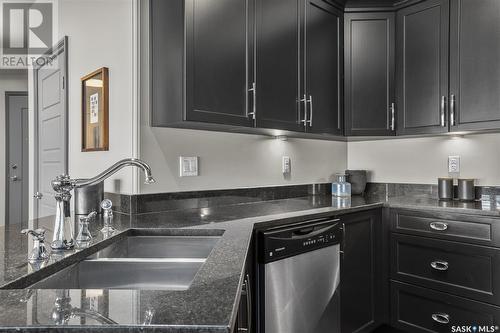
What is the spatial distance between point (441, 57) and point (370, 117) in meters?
0.59

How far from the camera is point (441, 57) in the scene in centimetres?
236

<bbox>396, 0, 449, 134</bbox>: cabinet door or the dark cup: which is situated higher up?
<bbox>396, 0, 449, 134</bbox>: cabinet door

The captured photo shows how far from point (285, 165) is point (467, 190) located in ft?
4.12

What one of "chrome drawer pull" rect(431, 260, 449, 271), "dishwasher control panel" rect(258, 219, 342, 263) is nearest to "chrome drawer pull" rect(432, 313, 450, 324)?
"chrome drawer pull" rect(431, 260, 449, 271)

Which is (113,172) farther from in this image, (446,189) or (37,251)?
(446,189)

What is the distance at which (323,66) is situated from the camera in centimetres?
243

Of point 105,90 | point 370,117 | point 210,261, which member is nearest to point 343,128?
→ point 370,117

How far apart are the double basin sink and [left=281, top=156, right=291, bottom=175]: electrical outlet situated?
132cm

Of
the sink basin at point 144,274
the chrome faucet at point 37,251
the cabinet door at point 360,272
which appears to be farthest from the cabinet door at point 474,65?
the chrome faucet at point 37,251

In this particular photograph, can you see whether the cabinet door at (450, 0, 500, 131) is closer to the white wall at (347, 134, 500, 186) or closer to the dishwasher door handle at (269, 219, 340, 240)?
the white wall at (347, 134, 500, 186)

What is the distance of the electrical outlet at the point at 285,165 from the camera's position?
8.61ft

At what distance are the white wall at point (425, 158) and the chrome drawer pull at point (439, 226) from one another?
685 mm

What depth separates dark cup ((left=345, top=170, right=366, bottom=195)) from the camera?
2.90 meters

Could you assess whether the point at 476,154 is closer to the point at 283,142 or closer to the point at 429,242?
the point at 429,242
